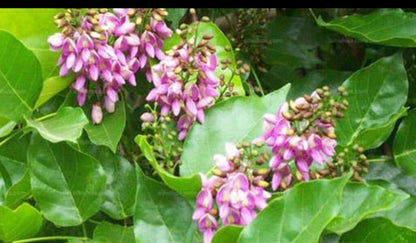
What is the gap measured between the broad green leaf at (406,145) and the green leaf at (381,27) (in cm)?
11

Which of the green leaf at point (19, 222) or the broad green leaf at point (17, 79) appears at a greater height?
the broad green leaf at point (17, 79)

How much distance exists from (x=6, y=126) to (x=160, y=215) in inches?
11.3

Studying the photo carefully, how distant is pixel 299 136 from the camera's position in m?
0.94

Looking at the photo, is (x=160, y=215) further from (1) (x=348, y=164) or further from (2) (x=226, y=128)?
(1) (x=348, y=164)

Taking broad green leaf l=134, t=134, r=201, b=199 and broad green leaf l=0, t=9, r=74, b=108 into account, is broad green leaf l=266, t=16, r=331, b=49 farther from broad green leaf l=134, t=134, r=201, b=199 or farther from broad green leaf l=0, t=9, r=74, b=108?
broad green leaf l=134, t=134, r=201, b=199

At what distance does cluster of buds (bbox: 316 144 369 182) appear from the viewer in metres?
0.98

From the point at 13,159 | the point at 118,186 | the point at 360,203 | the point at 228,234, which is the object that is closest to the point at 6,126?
the point at 13,159

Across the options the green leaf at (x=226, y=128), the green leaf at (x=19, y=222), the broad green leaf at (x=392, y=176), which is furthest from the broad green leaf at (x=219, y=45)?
the green leaf at (x=19, y=222)

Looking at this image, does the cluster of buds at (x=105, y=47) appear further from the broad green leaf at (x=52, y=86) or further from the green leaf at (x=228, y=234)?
the green leaf at (x=228, y=234)

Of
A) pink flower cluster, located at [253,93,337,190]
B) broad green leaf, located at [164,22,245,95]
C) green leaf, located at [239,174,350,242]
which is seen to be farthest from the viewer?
broad green leaf, located at [164,22,245,95]

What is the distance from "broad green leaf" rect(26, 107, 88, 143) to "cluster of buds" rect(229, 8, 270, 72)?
0.44m

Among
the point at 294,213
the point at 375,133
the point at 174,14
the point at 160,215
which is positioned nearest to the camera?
the point at 294,213

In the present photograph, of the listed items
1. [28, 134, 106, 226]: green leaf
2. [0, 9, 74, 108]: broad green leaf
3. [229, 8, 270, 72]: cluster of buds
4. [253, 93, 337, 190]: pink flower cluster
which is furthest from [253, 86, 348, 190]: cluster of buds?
[229, 8, 270, 72]: cluster of buds

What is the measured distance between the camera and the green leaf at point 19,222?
37.1 inches
